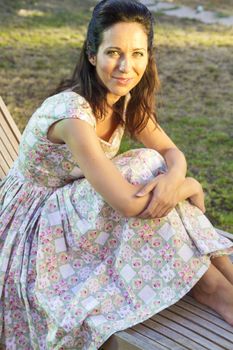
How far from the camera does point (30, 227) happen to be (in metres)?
2.45

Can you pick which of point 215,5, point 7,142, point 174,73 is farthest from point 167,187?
point 215,5

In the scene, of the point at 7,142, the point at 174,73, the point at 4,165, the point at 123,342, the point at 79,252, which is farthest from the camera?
the point at 174,73

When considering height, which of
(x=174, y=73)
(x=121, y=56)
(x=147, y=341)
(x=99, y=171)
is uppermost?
(x=121, y=56)

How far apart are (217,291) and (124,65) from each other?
2.68 feet

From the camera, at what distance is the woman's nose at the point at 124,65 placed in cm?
235

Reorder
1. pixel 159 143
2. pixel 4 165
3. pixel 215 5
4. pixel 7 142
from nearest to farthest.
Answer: pixel 159 143 < pixel 4 165 < pixel 7 142 < pixel 215 5

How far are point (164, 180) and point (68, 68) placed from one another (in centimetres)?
406

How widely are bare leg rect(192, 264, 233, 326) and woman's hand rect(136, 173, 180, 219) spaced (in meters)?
0.27

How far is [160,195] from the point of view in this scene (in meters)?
2.25

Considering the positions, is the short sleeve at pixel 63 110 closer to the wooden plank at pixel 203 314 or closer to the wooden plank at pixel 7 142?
the wooden plank at pixel 203 314

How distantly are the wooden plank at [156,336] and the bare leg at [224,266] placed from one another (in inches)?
13.4

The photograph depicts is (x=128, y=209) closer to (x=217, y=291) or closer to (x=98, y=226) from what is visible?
(x=98, y=226)

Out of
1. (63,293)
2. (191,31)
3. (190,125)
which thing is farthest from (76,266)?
(191,31)

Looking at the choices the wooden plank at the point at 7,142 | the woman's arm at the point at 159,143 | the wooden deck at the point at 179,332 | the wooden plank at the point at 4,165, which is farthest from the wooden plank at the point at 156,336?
the wooden plank at the point at 7,142
